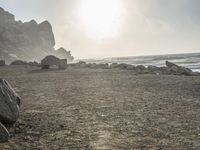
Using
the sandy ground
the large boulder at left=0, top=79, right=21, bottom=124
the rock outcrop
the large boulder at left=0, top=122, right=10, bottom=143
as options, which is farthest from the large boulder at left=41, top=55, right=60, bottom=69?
the large boulder at left=0, top=122, right=10, bottom=143

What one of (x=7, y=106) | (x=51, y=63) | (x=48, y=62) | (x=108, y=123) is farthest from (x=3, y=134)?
(x=51, y=63)

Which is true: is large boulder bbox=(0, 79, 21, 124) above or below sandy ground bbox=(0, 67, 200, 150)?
above

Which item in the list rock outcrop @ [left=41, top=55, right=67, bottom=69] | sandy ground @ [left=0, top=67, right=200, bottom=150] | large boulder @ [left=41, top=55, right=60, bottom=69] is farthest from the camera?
rock outcrop @ [left=41, top=55, right=67, bottom=69]

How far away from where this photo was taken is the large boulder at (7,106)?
9278 millimetres

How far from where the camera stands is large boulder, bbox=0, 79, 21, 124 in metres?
9.28

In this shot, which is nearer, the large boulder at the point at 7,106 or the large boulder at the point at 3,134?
the large boulder at the point at 3,134

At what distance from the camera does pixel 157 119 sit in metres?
10.8

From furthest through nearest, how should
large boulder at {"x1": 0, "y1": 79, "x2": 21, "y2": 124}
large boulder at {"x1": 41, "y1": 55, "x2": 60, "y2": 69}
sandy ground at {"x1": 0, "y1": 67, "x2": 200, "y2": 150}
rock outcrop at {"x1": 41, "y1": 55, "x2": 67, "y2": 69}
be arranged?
rock outcrop at {"x1": 41, "y1": 55, "x2": 67, "y2": 69} → large boulder at {"x1": 41, "y1": 55, "x2": 60, "y2": 69} → large boulder at {"x1": 0, "y1": 79, "x2": 21, "y2": 124} → sandy ground at {"x1": 0, "y1": 67, "x2": 200, "y2": 150}

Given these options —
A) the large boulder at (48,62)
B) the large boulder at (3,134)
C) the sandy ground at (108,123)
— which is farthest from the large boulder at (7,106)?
the large boulder at (48,62)

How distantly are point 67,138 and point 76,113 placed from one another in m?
3.09

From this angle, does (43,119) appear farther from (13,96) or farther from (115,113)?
(115,113)

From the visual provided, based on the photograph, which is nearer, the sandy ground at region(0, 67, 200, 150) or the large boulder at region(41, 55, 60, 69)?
the sandy ground at region(0, 67, 200, 150)

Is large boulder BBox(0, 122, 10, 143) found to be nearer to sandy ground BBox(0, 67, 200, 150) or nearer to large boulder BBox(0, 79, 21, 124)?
sandy ground BBox(0, 67, 200, 150)

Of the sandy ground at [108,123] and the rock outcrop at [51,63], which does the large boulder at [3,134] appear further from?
the rock outcrop at [51,63]
